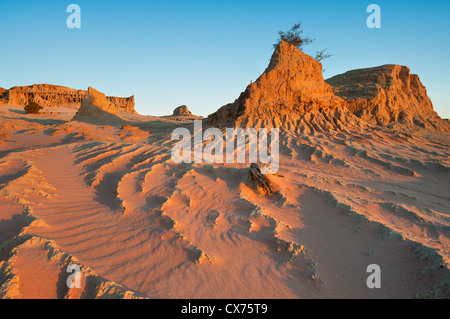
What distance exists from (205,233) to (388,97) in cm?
1525

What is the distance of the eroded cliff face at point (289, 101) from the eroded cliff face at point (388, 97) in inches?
190

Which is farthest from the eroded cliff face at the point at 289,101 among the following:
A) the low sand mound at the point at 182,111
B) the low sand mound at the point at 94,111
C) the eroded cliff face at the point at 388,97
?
the low sand mound at the point at 182,111

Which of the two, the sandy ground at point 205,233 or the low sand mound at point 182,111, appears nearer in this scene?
the sandy ground at point 205,233

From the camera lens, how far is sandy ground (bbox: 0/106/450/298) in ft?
5.91

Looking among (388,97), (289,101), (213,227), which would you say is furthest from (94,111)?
(388,97)

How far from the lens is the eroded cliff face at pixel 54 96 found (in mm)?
36166

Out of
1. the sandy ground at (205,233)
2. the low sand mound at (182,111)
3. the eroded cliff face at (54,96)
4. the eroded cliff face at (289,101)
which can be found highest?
the eroded cliff face at (54,96)

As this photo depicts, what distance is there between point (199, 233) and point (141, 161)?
2.71 m

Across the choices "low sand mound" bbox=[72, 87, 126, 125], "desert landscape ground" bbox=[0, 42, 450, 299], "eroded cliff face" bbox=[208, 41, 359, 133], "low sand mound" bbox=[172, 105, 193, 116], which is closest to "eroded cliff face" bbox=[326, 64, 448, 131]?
"eroded cliff face" bbox=[208, 41, 359, 133]

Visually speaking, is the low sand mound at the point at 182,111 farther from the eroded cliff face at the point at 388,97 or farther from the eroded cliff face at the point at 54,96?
the eroded cliff face at the point at 388,97

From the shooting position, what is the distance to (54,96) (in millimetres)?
41469

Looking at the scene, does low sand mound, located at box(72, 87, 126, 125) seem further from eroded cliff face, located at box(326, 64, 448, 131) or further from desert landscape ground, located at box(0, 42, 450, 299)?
eroded cliff face, located at box(326, 64, 448, 131)
